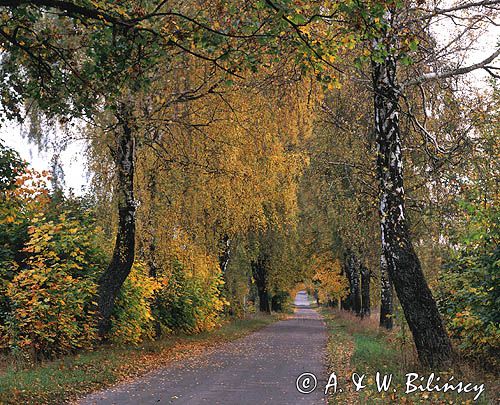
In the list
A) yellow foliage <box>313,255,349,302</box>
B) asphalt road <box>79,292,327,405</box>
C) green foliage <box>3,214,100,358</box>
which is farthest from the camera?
yellow foliage <box>313,255,349,302</box>

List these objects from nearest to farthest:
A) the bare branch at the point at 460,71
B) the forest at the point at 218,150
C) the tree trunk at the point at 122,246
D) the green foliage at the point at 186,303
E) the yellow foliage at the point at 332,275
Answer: the forest at the point at 218,150 < the bare branch at the point at 460,71 < the tree trunk at the point at 122,246 < the green foliage at the point at 186,303 < the yellow foliage at the point at 332,275

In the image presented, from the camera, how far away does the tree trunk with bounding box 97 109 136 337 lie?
13.7 m

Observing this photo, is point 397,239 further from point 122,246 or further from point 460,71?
point 122,246

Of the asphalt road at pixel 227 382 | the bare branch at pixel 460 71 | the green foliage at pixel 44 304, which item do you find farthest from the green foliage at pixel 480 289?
the green foliage at pixel 44 304

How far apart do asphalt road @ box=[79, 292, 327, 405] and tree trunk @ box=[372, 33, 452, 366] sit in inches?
87.6

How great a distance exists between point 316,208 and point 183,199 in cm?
1187

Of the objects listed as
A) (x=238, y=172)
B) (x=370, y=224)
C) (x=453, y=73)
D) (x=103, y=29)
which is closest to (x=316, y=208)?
(x=370, y=224)

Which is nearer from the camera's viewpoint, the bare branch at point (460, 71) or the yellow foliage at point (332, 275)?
the bare branch at point (460, 71)

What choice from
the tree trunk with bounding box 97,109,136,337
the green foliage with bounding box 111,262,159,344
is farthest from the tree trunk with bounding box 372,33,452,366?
the green foliage with bounding box 111,262,159,344

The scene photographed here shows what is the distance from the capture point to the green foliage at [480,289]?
8.88 meters

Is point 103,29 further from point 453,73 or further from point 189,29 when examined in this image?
point 453,73

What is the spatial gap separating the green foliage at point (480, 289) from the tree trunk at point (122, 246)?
7614 mm

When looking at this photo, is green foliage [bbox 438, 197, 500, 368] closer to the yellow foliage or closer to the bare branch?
the bare branch

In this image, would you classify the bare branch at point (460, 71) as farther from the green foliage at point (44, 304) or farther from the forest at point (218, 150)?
the green foliage at point (44, 304)
